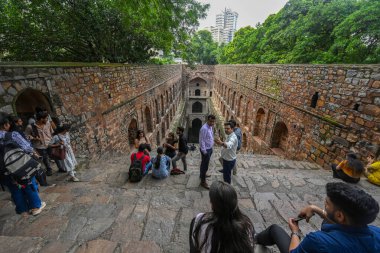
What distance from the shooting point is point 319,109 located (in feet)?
18.1

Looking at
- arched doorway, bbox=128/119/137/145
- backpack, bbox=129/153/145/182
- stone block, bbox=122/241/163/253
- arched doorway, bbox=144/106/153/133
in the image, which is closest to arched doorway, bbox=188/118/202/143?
arched doorway, bbox=144/106/153/133

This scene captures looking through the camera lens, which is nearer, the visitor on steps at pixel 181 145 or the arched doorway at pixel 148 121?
the visitor on steps at pixel 181 145

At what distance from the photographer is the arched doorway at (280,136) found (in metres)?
8.07

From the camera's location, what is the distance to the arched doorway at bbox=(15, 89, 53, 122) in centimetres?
385

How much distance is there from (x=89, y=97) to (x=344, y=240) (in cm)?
577

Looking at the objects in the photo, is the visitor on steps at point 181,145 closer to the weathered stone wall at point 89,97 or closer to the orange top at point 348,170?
the weathered stone wall at point 89,97

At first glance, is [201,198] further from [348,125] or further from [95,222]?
[348,125]

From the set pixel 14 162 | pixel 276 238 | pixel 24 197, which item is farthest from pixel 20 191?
pixel 276 238

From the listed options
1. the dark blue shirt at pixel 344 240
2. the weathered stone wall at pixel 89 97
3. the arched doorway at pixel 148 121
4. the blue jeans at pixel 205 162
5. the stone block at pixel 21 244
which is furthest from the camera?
the arched doorway at pixel 148 121

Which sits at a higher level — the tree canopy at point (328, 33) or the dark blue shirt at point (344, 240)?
the tree canopy at point (328, 33)

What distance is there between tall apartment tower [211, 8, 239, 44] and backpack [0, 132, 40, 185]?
123 metres

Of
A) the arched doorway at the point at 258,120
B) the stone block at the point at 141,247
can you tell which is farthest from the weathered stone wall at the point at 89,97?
the arched doorway at the point at 258,120

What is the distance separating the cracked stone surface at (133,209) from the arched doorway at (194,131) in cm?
2534

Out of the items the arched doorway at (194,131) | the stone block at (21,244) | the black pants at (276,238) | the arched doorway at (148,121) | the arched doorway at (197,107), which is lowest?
the arched doorway at (194,131)
